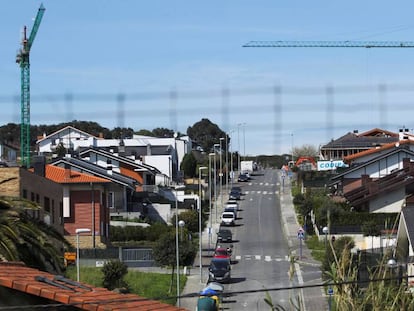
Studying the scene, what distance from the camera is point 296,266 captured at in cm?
5425

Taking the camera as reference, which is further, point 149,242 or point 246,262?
point 149,242

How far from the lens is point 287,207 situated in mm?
88250

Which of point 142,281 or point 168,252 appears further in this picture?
point 168,252

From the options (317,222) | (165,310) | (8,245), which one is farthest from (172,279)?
(165,310)

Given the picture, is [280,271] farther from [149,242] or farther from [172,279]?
[149,242]

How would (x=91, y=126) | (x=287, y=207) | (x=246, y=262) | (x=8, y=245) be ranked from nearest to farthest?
(x=8, y=245) < (x=246, y=262) < (x=287, y=207) < (x=91, y=126)

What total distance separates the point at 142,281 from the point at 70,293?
38509 millimetres

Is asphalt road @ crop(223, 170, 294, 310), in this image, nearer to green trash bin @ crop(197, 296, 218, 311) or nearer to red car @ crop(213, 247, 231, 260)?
red car @ crop(213, 247, 231, 260)

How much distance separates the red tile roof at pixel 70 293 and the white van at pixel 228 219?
211 ft

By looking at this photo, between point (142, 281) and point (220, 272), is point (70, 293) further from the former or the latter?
point (142, 281)

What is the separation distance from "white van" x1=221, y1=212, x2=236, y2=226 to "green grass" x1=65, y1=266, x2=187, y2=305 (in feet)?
74.9

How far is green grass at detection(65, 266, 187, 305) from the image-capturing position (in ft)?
152

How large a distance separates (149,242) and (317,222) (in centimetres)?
1323

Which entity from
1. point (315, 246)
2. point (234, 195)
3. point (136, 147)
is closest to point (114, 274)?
point (315, 246)
